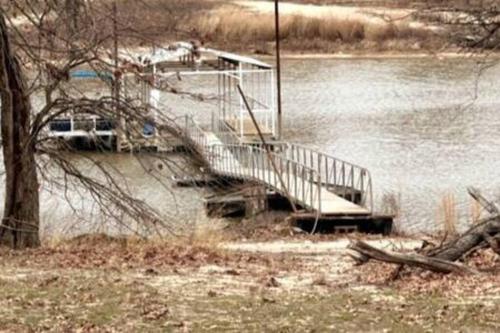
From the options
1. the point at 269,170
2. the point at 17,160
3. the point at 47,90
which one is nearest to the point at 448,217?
the point at 269,170

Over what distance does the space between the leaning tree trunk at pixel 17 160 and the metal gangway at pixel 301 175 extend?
24.7ft

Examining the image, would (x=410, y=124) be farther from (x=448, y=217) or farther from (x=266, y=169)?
(x=448, y=217)

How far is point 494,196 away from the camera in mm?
25281

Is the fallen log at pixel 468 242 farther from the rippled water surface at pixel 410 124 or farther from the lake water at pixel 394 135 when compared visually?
the rippled water surface at pixel 410 124

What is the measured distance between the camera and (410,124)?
3966 centimetres

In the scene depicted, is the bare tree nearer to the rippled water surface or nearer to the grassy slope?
the grassy slope

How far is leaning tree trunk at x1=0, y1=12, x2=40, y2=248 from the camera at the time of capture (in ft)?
45.4

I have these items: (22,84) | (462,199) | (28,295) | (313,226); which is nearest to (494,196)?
(462,199)

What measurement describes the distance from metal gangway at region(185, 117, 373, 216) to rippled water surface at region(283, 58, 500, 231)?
81cm

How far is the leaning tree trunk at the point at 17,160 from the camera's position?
45.4ft

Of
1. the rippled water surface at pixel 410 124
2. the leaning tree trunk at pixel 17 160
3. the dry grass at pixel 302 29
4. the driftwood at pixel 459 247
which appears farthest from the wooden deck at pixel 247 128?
the dry grass at pixel 302 29

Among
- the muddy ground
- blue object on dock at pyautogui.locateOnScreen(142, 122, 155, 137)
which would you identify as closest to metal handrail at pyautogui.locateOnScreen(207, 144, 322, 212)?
blue object on dock at pyautogui.locateOnScreen(142, 122, 155, 137)

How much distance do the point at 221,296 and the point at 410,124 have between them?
31.3 m

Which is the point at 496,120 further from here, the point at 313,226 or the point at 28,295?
the point at 28,295
